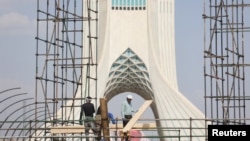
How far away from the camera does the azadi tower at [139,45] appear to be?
2480 inches

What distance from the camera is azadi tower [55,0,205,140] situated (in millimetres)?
63000

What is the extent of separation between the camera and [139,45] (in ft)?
212

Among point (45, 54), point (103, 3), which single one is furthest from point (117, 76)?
point (45, 54)

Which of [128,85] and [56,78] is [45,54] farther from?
[128,85]

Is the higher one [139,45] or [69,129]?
[139,45]

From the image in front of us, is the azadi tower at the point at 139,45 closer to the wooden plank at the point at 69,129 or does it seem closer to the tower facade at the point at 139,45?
the tower facade at the point at 139,45

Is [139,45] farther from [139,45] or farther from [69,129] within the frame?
[69,129]

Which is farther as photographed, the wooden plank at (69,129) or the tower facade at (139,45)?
the tower facade at (139,45)

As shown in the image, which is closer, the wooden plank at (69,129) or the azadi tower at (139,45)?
the wooden plank at (69,129)

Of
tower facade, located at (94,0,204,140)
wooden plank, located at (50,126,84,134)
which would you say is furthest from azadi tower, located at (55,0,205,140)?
wooden plank, located at (50,126,84,134)

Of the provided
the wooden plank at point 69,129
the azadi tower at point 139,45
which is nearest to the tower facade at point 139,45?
the azadi tower at point 139,45

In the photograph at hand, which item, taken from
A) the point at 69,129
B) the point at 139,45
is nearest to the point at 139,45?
the point at 139,45

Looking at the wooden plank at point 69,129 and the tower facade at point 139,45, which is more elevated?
the tower facade at point 139,45

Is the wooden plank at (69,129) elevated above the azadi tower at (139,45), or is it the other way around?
the azadi tower at (139,45)
